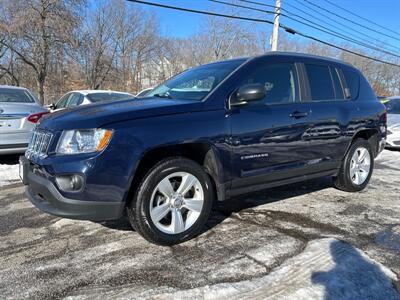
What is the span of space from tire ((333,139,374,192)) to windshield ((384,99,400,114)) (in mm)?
6928

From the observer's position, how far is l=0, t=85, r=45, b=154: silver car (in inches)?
294

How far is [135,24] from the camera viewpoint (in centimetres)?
4394

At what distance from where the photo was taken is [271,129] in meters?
4.41

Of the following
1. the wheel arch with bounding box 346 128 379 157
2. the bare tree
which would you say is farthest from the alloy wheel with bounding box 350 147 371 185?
the bare tree

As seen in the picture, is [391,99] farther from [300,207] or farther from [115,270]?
[115,270]

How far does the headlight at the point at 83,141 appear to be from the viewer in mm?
3443

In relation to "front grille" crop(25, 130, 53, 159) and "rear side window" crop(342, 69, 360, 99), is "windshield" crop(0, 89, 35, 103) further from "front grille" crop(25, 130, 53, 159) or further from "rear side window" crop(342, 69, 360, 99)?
"rear side window" crop(342, 69, 360, 99)

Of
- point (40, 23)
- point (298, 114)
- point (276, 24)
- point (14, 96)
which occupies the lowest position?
point (298, 114)

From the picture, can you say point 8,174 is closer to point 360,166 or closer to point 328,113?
point 328,113

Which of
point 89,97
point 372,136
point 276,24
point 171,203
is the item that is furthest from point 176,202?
point 276,24

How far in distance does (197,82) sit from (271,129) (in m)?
0.98

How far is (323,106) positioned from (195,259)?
2.61 metres

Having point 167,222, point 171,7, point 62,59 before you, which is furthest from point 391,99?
point 62,59

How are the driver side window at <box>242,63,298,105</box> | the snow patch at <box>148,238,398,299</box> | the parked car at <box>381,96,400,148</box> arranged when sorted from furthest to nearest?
the parked car at <box>381,96,400,148</box> → the driver side window at <box>242,63,298,105</box> → the snow patch at <box>148,238,398,299</box>
